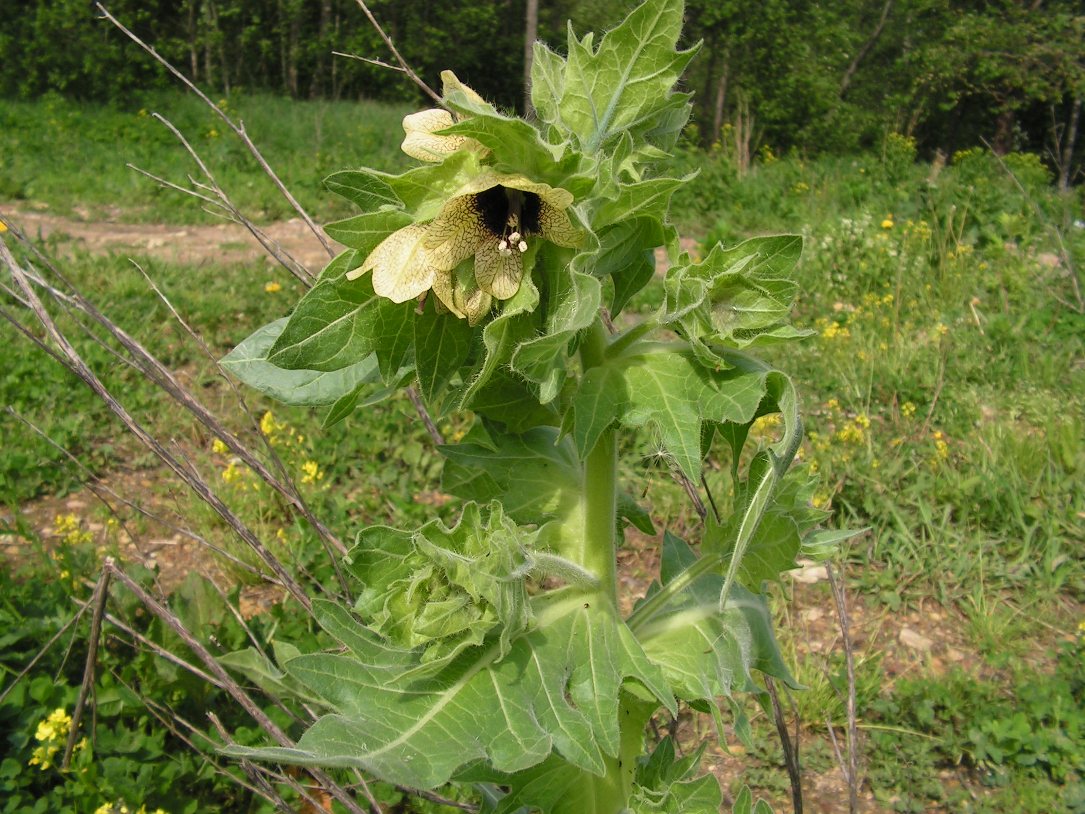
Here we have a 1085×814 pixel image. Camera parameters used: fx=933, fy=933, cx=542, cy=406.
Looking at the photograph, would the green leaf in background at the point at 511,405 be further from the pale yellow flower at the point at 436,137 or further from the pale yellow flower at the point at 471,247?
the pale yellow flower at the point at 436,137

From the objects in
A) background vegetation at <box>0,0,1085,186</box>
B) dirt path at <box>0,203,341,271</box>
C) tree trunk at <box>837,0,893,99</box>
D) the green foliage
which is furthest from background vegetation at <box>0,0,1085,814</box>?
tree trunk at <box>837,0,893,99</box>

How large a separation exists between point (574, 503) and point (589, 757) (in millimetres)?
436

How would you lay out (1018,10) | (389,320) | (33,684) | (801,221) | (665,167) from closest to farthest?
(389,320)
(665,167)
(33,684)
(801,221)
(1018,10)

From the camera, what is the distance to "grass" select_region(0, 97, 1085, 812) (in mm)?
3537

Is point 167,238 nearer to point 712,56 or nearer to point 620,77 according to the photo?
point 620,77

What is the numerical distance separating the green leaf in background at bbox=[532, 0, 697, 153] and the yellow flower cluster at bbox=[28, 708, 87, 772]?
2458mm

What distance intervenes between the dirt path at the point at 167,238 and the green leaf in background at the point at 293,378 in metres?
6.54

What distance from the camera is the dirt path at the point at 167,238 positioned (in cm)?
786

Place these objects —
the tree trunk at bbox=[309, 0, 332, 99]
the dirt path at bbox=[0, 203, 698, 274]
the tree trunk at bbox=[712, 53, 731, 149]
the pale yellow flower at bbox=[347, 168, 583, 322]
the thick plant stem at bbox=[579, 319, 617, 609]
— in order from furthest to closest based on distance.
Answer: the tree trunk at bbox=[309, 0, 332, 99] < the tree trunk at bbox=[712, 53, 731, 149] < the dirt path at bbox=[0, 203, 698, 274] < the thick plant stem at bbox=[579, 319, 617, 609] < the pale yellow flower at bbox=[347, 168, 583, 322]

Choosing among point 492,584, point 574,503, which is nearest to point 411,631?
point 492,584

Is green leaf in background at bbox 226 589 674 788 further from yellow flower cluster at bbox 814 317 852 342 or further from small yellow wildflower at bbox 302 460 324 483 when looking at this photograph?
yellow flower cluster at bbox 814 317 852 342

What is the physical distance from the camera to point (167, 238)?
28.5 ft

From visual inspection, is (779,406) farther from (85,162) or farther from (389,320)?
(85,162)

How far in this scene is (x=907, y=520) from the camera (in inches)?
177
